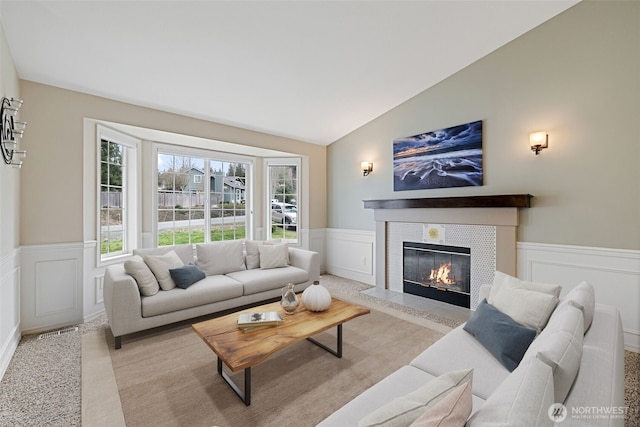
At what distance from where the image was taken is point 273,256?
4121 mm

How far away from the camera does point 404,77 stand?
145 inches

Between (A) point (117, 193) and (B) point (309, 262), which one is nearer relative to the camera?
(A) point (117, 193)

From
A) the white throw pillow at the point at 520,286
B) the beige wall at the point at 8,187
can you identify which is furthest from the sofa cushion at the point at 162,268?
the white throw pillow at the point at 520,286

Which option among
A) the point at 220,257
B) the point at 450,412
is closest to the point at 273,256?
the point at 220,257

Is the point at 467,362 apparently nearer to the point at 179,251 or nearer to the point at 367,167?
the point at 179,251

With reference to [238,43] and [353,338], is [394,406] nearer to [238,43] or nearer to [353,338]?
[353,338]

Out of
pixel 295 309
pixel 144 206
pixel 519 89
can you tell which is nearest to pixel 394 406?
pixel 295 309

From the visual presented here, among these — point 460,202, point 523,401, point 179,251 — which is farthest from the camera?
point 179,251

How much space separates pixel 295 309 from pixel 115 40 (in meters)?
2.87

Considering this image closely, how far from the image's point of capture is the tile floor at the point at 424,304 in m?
3.44

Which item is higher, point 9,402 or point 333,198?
point 333,198

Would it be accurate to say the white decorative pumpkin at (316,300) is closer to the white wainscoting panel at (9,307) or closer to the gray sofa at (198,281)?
the gray sofa at (198,281)

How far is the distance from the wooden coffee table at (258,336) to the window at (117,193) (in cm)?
234

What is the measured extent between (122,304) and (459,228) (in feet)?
12.7
